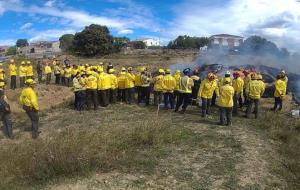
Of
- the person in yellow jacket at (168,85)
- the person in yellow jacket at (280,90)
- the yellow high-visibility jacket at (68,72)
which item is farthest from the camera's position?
the yellow high-visibility jacket at (68,72)

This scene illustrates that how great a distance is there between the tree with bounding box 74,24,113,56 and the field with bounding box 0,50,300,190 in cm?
4587

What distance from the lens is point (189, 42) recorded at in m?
78.4

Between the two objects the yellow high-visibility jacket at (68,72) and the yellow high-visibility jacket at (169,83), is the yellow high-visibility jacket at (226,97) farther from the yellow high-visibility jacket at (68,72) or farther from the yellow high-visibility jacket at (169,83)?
the yellow high-visibility jacket at (68,72)

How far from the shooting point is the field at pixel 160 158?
9562 mm

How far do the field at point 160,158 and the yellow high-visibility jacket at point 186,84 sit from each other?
6.92 ft

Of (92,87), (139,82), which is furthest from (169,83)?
(92,87)

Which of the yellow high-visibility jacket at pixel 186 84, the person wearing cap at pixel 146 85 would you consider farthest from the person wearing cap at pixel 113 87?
the yellow high-visibility jacket at pixel 186 84

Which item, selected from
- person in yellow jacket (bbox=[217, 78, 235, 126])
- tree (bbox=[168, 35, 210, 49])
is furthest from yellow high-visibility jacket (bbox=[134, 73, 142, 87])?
tree (bbox=[168, 35, 210, 49])

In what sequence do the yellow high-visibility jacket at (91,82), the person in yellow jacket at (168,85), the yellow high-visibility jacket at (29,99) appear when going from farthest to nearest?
1. the yellow high-visibility jacket at (91,82)
2. the person in yellow jacket at (168,85)
3. the yellow high-visibility jacket at (29,99)

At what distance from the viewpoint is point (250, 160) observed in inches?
432

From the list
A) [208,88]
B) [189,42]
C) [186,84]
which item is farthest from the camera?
[189,42]

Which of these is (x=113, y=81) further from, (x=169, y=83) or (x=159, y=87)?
(x=169, y=83)

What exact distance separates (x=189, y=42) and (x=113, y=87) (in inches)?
2390

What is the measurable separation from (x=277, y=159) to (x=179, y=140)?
279 cm
